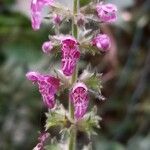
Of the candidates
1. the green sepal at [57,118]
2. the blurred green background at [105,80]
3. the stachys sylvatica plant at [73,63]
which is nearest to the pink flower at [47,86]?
the stachys sylvatica plant at [73,63]

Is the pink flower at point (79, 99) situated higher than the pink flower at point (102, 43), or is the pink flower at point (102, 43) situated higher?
the pink flower at point (102, 43)

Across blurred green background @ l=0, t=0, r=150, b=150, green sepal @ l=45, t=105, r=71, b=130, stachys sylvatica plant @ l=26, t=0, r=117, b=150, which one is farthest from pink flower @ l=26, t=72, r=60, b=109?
blurred green background @ l=0, t=0, r=150, b=150

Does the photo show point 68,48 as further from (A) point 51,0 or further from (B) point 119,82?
(B) point 119,82

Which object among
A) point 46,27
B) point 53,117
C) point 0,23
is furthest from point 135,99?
point 53,117

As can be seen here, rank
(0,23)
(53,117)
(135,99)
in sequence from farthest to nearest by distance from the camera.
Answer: (135,99), (0,23), (53,117)

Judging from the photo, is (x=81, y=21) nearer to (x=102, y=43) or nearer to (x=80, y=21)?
(x=80, y=21)

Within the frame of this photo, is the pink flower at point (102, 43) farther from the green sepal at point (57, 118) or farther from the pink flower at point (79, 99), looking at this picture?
the green sepal at point (57, 118)

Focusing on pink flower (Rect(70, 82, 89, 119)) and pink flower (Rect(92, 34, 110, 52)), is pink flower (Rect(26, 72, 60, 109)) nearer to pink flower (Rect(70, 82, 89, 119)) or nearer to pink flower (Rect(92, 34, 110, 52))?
pink flower (Rect(70, 82, 89, 119))
